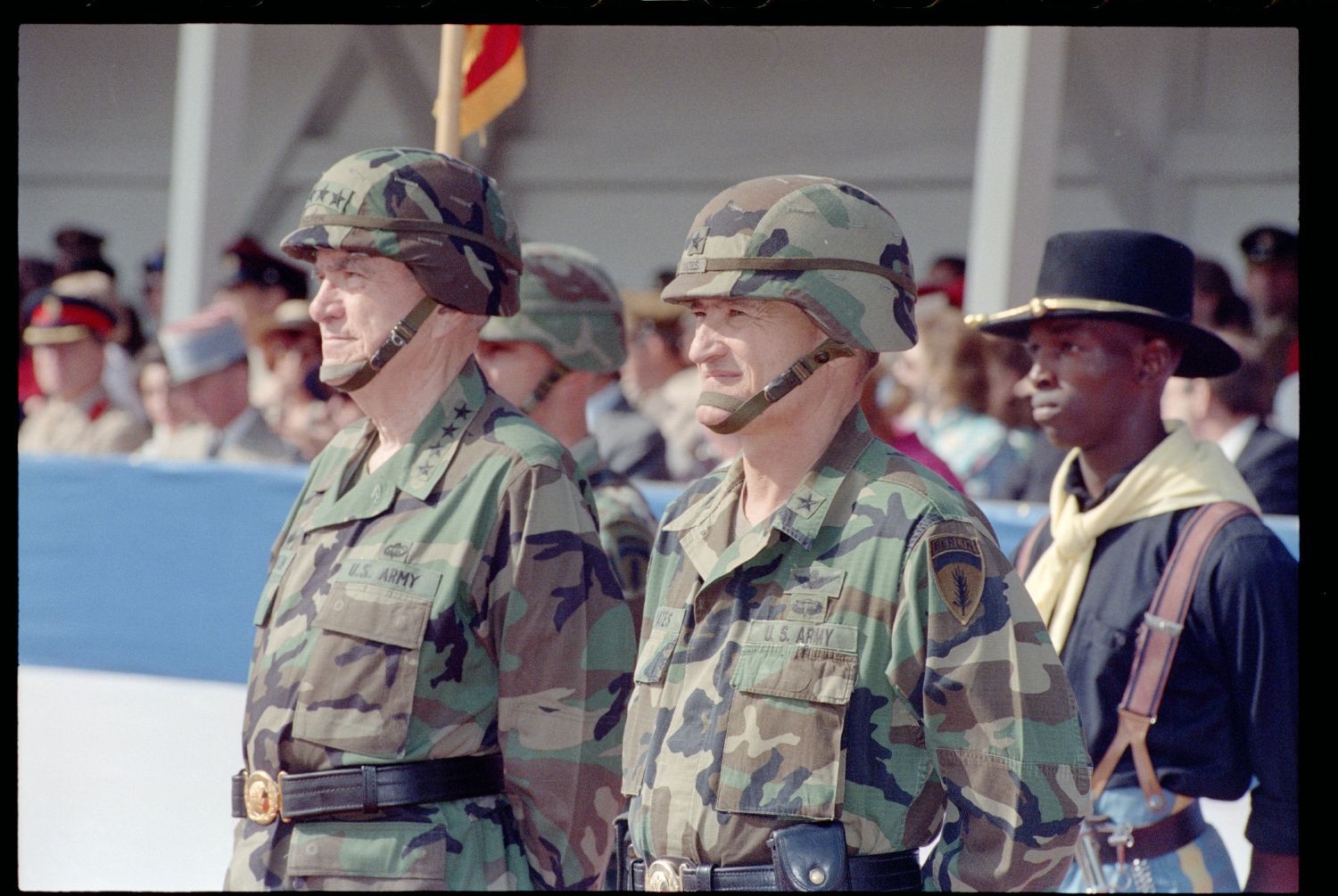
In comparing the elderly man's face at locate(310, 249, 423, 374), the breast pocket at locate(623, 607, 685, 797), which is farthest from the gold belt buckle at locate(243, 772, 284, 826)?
the elderly man's face at locate(310, 249, 423, 374)

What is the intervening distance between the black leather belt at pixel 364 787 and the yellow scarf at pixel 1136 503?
1407 millimetres

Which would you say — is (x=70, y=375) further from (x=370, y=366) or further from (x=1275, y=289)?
(x=370, y=366)

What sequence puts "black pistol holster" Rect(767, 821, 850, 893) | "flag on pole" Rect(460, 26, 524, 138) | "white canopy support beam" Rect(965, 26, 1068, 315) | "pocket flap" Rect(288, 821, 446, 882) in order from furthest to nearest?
1. "white canopy support beam" Rect(965, 26, 1068, 315)
2. "flag on pole" Rect(460, 26, 524, 138)
3. "pocket flap" Rect(288, 821, 446, 882)
4. "black pistol holster" Rect(767, 821, 850, 893)

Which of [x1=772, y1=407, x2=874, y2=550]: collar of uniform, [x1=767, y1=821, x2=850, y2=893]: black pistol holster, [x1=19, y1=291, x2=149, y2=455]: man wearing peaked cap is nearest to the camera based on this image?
[x1=767, y1=821, x2=850, y2=893]: black pistol holster

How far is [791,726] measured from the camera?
246 centimetres

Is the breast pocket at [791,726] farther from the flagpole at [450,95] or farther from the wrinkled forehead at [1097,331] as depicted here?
the flagpole at [450,95]

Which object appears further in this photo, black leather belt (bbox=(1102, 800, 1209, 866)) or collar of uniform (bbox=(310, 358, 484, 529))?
black leather belt (bbox=(1102, 800, 1209, 866))

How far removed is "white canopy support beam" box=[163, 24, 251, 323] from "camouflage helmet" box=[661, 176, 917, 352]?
25.4 ft

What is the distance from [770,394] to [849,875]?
2.39 ft

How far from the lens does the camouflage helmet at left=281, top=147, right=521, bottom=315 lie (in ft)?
10.1

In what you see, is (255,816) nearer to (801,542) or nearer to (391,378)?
(391,378)

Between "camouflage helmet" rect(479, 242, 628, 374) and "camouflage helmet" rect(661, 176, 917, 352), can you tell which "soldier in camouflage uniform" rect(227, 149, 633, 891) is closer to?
"camouflage helmet" rect(661, 176, 917, 352)

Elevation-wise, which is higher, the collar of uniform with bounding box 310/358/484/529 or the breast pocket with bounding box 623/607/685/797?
the collar of uniform with bounding box 310/358/484/529

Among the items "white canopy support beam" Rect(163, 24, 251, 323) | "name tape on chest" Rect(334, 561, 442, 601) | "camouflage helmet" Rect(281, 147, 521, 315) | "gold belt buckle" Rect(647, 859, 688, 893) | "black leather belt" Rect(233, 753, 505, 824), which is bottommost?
"gold belt buckle" Rect(647, 859, 688, 893)
